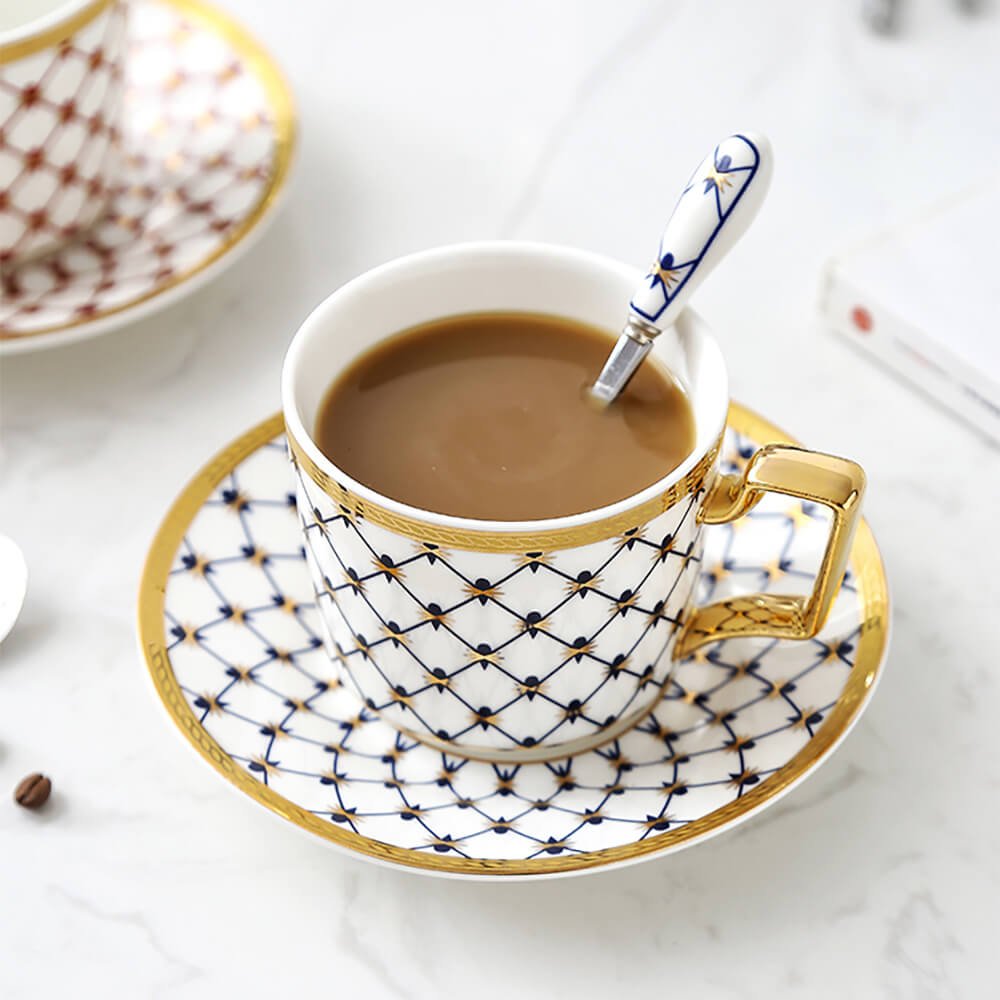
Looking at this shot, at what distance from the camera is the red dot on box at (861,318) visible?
98 centimetres

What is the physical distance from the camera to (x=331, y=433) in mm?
695

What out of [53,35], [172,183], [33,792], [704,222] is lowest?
[33,792]

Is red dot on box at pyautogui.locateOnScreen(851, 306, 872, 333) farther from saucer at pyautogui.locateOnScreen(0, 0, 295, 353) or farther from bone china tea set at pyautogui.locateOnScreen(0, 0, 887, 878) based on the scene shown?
saucer at pyautogui.locateOnScreen(0, 0, 295, 353)

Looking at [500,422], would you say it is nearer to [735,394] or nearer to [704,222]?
[704,222]

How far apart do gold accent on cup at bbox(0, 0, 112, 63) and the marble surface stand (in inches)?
8.6

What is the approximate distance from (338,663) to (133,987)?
19 centimetres

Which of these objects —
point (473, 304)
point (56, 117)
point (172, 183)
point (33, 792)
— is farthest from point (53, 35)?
point (33, 792)

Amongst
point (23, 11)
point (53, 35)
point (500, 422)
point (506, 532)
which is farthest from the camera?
point (23, 11)

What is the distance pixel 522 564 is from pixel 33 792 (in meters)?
0.32

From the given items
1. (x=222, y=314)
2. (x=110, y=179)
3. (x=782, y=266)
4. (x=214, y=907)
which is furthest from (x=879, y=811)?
(x=110, y=179)

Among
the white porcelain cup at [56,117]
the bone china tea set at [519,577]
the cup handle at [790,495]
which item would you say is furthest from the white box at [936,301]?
the white porcelain cup at [56,117]

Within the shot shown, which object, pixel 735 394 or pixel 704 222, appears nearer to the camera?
pixel 704 222

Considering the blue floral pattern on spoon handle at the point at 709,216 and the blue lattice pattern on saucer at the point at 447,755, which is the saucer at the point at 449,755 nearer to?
the blue lattice pattern on saucer at the point at 447,755

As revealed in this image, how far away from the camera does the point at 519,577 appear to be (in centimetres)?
61
